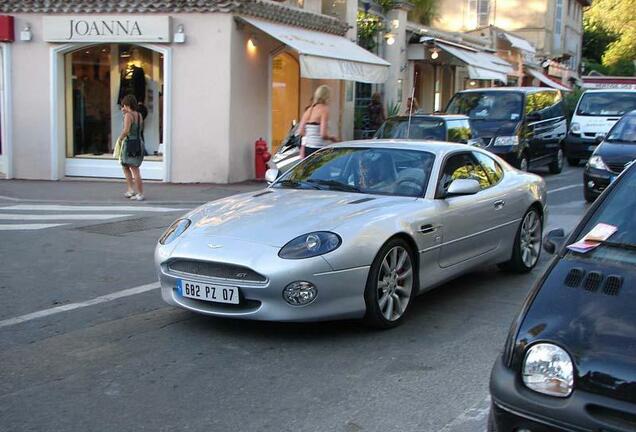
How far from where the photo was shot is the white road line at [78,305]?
229 inches

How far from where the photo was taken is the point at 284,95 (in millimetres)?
17688

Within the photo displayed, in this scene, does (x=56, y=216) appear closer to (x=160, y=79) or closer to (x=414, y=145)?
(x=160, y=79)

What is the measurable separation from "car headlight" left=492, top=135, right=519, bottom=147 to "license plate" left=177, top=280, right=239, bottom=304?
1123 cm

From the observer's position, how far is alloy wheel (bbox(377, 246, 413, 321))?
5457 mm

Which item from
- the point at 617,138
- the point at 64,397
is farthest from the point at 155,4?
the point at 64,397

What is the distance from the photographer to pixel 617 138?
12586 mm

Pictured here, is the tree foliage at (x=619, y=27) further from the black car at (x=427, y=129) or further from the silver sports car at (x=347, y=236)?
the silver sports car at (x=347, y=236)

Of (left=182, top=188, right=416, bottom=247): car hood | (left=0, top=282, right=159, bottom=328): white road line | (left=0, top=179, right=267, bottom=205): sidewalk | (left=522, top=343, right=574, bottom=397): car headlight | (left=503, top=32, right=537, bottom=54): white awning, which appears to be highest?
(left=503, top=32, right=537, bottom=54): white awning

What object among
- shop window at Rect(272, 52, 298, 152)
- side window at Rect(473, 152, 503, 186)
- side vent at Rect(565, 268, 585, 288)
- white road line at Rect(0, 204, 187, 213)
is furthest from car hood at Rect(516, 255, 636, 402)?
shop window at Rect(272, 52, 298, 152)

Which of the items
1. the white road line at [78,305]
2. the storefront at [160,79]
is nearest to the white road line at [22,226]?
the white road line at [78,305]

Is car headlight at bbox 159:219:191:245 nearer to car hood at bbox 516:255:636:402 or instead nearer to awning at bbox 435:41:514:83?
car hood at bbox 516:255:636:402

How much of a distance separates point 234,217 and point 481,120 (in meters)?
11.6

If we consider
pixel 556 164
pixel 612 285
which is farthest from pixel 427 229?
pixel 556 164

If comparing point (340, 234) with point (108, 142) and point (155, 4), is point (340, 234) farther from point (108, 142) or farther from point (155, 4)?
point (108, 142)
